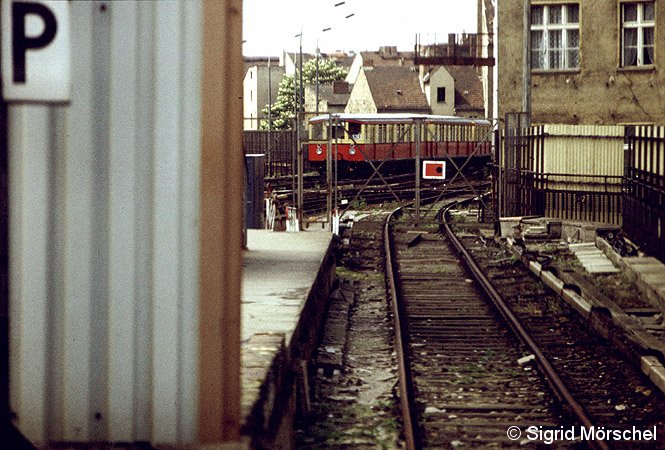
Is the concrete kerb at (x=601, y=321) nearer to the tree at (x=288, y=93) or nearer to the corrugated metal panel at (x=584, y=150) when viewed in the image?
the corrugated metal panel at (x=584, y=150)

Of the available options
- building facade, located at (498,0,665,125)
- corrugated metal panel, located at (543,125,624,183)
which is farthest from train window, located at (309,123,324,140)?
corrugated metal panel, located at (543,125,624,183)

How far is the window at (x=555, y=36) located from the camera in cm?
2816

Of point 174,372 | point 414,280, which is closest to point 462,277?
point 414,280

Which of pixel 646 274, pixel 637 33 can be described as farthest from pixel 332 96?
pixel 646 274

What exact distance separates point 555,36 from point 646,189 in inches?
590

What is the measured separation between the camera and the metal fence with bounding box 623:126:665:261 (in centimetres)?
1298

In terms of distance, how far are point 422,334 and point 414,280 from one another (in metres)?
4.40

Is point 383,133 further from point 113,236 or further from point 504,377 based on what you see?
point 113,236

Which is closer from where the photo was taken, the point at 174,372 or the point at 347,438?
the point at 174,372

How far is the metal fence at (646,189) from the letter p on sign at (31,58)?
10.1 m

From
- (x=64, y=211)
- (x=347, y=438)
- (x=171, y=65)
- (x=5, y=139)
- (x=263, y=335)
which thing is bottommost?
(x=347, y=438)

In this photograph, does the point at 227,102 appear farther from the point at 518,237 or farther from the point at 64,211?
the point at 518,237

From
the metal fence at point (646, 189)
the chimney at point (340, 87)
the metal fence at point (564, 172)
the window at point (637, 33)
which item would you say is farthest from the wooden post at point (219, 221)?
the chimney at point (340, 87)

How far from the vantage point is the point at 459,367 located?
32.6 feet
